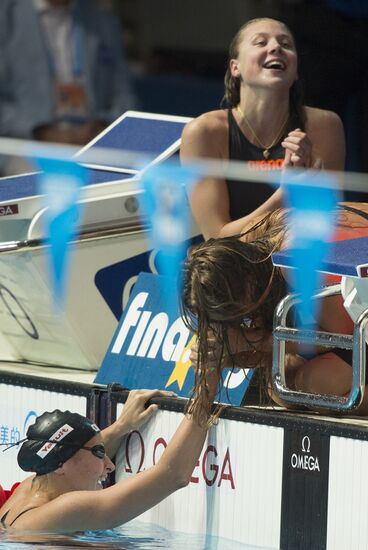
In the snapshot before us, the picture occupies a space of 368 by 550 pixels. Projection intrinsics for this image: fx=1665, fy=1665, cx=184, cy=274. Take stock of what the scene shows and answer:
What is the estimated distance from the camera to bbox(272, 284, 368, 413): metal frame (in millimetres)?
4543

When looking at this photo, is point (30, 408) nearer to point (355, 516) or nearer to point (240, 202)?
point (240, 202)

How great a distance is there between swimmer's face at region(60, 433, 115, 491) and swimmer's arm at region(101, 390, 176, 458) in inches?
7.2

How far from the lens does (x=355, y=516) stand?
15.0ft

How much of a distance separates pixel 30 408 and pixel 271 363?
43.5 inches

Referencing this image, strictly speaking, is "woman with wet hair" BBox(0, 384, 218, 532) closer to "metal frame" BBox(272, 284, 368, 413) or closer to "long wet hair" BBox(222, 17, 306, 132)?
"metal frame" BBox(272, 284, 368, 413)

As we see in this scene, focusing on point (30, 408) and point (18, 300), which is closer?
point (30, 408)

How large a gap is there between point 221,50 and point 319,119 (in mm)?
5525

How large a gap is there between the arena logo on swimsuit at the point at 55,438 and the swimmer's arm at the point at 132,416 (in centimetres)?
28

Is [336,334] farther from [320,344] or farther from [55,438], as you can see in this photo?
[55,438]

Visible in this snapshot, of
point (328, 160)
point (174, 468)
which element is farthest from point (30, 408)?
point (328, 160)

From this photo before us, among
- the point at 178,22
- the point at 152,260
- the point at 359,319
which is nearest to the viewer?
the point at 359,319

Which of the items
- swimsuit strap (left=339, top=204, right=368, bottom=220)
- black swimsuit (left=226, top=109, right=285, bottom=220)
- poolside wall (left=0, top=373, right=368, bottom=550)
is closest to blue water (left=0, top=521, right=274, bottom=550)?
poolside wall (left=0, top=373, right=368, bottom=550)

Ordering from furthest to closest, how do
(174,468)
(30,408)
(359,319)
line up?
(30,408) → (174,468) → (359,319)

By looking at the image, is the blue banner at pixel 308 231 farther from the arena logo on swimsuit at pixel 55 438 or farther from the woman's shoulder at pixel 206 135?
the arena logo on swimsuit at pixel 55 438
